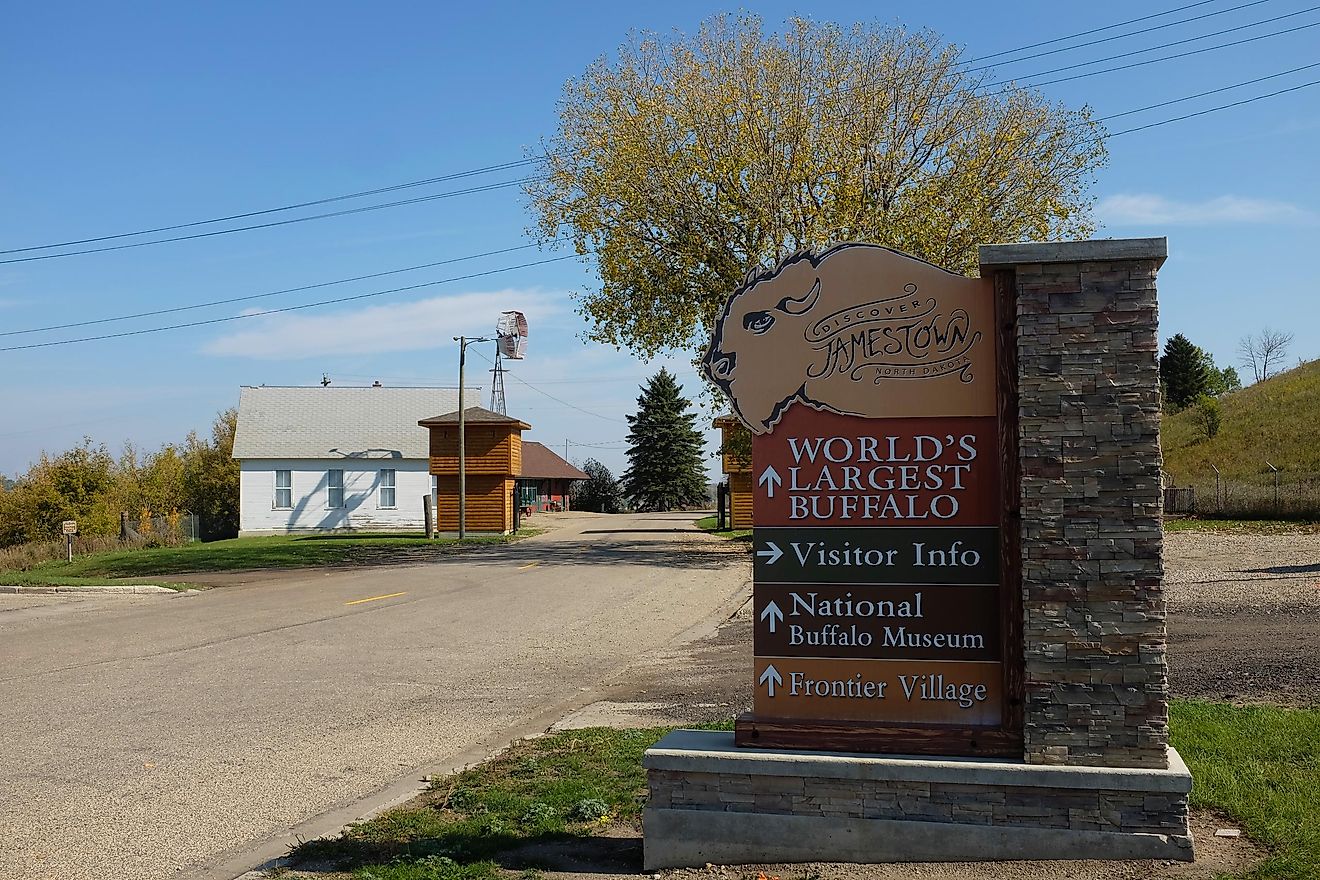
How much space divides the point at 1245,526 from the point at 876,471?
113 ft

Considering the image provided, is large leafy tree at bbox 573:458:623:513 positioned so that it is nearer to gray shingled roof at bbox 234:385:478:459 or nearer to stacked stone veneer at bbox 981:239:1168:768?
gray shingled roof at bbox 234:385:478:459

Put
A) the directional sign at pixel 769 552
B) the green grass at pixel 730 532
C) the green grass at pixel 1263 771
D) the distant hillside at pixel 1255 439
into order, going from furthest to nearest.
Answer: the distant hillside at pixel 1255 439 → the green grass at pixel 730 532 → the directional sign at pixel 769 552 → the green grass at pixel 1263 771

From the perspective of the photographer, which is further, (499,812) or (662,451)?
(662,451)

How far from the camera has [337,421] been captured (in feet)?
183

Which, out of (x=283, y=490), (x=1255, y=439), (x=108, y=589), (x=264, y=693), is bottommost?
(x=264, y=693)

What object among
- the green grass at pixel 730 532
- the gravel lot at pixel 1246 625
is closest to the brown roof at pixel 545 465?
the green grass at pixel 730 532

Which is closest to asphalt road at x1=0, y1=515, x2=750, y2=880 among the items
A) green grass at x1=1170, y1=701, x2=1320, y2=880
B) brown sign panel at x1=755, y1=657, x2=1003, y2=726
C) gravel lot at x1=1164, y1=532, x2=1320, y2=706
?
brown sign panel at x1=755, y1=657, x2=1003, y2=726

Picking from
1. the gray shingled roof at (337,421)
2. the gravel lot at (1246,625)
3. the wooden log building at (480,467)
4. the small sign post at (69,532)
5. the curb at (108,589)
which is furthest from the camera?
the gray shingled roof at (337,421)

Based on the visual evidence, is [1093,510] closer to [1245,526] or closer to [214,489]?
[1245,526]

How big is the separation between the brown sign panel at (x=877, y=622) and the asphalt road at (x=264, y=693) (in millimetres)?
3060

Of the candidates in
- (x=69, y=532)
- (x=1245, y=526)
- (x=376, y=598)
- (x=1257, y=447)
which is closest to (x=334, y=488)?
(x=69, y=532)

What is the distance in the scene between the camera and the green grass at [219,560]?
95.0 feet

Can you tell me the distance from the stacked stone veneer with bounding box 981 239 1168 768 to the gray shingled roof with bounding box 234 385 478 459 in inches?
1955

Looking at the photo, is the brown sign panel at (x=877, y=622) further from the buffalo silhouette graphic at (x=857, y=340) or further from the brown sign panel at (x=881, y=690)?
the buffalo silhouette graphic at (x=857, y=340)
